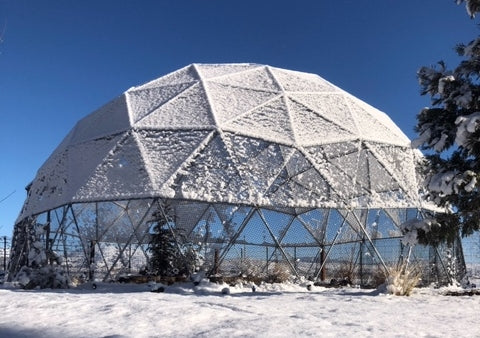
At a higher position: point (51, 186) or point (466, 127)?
point (466, 127)

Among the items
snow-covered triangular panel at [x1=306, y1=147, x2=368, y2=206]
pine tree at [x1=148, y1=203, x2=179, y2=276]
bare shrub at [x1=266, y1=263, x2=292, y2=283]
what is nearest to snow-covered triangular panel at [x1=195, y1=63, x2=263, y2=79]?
snow-covered triangular panel at [x1=306, y1=147, x2=368, y2=206]

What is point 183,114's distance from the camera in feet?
50.1

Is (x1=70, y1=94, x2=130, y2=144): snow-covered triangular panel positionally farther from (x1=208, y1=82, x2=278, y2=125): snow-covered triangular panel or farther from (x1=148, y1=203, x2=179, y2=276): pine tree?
(x1=148, y1=203, x2=179, y2=276): pine tree

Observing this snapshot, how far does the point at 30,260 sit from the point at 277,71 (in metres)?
11.1

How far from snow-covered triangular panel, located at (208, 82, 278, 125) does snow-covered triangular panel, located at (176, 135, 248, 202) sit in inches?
49.4

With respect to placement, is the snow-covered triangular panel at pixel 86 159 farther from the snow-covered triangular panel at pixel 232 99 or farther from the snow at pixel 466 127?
the snow at pixel 466 127

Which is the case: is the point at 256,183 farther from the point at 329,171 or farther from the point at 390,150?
the point at 390,150

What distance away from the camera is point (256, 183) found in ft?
44.1

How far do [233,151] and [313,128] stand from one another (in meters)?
3.08

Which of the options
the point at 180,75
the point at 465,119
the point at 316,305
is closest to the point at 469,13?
the point at 465,119

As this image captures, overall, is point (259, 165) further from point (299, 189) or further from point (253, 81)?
point (253, 81)

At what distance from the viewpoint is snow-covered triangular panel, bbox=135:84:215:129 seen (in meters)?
14.7

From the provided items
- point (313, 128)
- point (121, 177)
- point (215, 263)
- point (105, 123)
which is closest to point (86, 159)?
point (105, 123)

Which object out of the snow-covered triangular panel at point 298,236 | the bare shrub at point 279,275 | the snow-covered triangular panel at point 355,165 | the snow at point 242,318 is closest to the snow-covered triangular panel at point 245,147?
the snow-covered triangular panel at point 355,165
